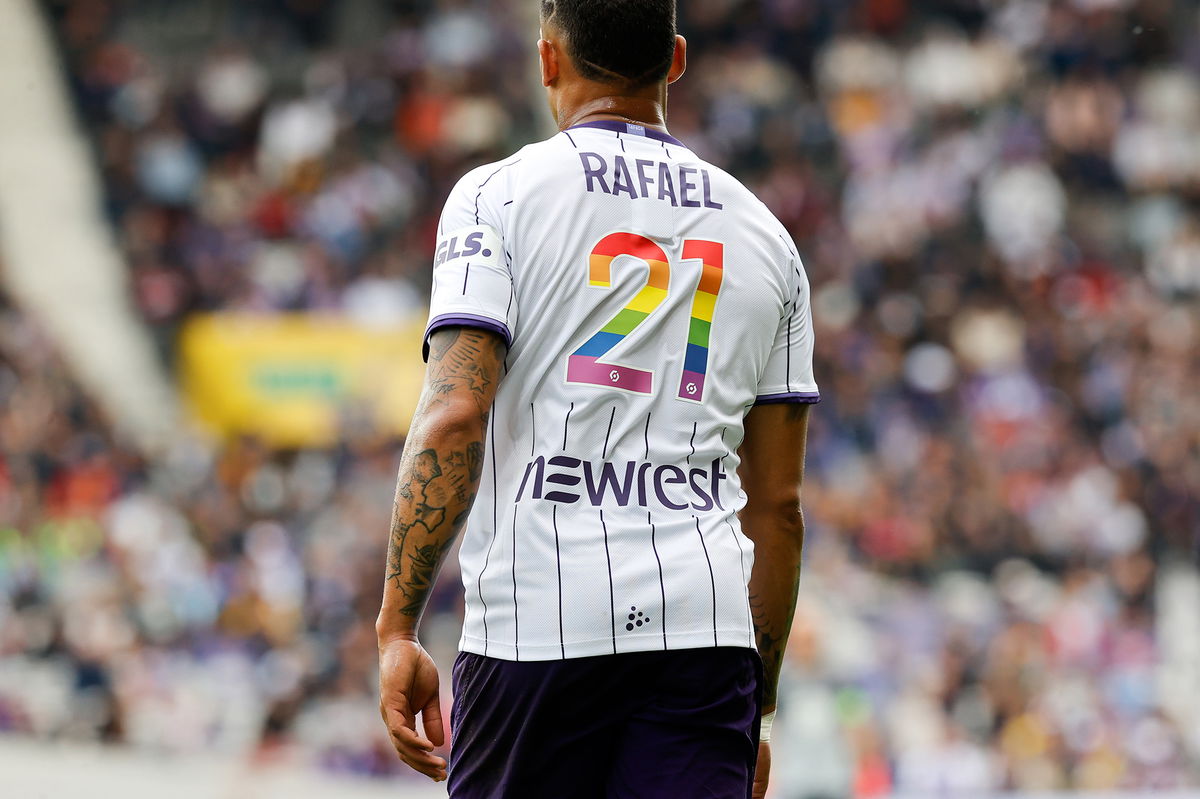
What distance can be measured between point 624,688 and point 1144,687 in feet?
28.3

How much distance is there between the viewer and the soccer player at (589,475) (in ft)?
6.64

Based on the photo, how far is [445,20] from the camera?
14.2 m

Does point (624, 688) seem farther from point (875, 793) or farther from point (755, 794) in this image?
point (875, 793)

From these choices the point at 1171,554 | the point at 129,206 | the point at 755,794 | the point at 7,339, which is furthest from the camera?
the point at 129,206

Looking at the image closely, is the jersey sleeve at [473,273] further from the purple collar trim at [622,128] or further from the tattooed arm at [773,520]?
the tattooed arm at [773,520]

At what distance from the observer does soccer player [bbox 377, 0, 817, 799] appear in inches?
79.7

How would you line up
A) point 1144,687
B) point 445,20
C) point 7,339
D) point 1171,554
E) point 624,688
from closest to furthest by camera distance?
point 624,688 < point 1144,687 < point 1171,554 < point 7,339 < point 445,20

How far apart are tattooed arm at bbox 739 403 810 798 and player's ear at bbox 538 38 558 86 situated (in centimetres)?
62

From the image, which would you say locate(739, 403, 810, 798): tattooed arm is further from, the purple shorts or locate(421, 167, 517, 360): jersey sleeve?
locate(421, 167, 517, 360): jersey sleeve

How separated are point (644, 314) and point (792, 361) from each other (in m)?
0.34

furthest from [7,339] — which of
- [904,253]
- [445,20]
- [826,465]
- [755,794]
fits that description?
[755,794]

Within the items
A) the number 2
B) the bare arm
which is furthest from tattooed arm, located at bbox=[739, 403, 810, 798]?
the number 2

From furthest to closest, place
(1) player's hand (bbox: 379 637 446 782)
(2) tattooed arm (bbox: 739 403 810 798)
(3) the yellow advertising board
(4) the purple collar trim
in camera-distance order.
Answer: (3) the yellow advertising board → (2) tattooed arm (bbox: 739 403 810 798) → (4) the purple collar trim → (1) player's hand (bbox: 379 637 446 782)

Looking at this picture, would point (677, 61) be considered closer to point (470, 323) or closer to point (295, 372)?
point (470, 323)
